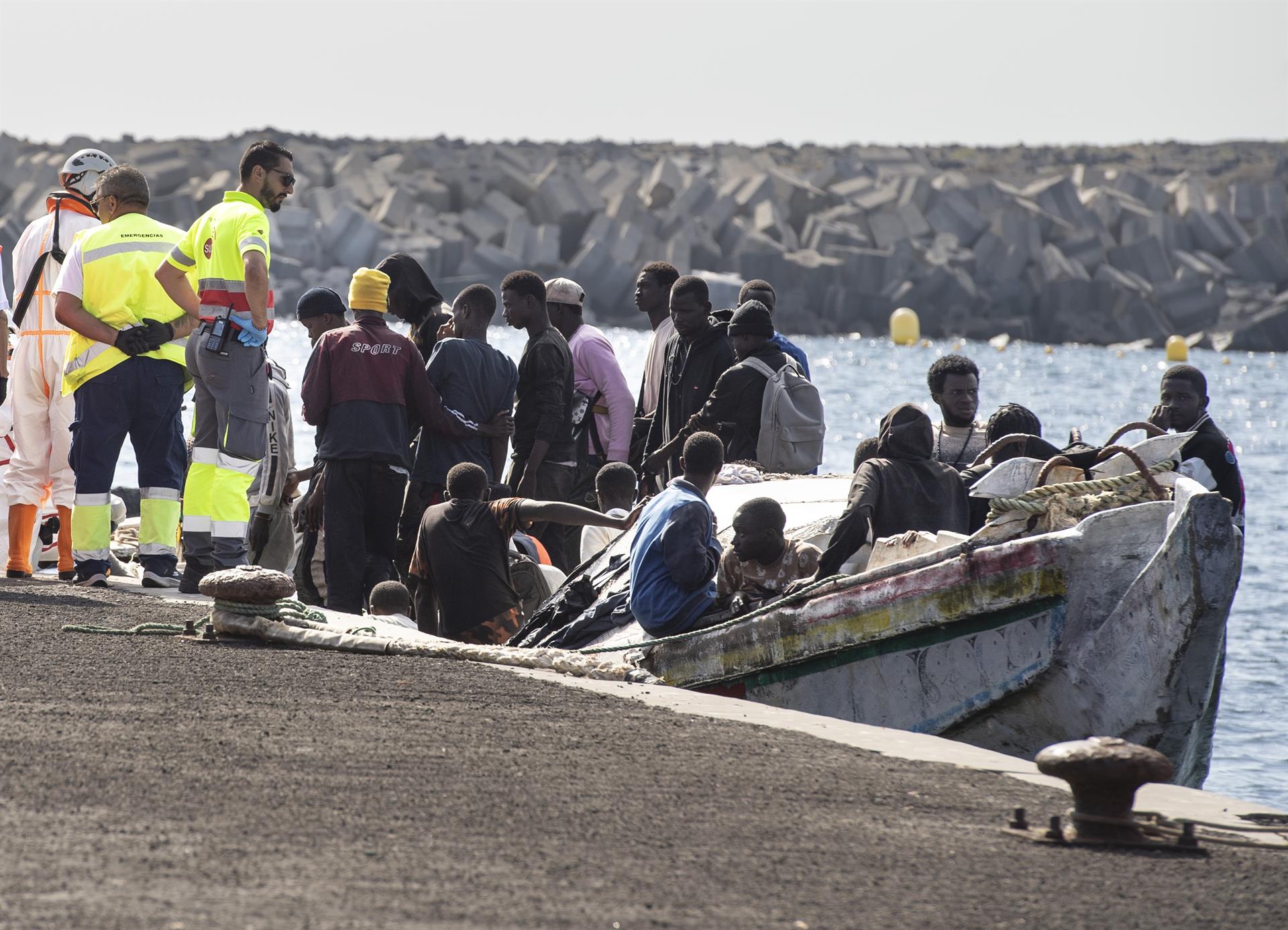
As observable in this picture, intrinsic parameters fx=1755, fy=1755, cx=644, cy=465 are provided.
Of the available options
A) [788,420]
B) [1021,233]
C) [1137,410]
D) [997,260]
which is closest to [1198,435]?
[788,420]

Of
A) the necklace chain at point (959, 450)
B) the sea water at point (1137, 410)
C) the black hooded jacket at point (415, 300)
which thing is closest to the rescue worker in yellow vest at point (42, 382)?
the black hooded jacket at point (415, 300)

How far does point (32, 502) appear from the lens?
9.02 meters

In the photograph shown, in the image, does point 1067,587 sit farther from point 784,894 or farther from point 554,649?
point 784,894

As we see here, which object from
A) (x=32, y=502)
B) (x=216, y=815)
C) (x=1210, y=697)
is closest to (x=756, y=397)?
(x=1210, y=697)

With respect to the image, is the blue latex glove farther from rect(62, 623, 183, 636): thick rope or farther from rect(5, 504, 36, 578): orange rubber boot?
rect(5, 504, 36, 578): orange rubber boot

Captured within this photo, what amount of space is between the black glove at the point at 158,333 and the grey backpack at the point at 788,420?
305 centimetres

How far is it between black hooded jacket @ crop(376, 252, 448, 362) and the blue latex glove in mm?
1740

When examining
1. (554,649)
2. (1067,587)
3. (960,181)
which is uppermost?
(960,181)

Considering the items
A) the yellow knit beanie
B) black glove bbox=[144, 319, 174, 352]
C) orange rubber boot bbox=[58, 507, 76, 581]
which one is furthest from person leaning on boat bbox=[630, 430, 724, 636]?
orange rubber boot bbox=[58, 507, 76, 581]

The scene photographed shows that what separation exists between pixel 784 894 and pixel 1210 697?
11.9ft

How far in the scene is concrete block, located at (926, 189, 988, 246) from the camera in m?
92.8

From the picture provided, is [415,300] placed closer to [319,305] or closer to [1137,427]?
[319,305]

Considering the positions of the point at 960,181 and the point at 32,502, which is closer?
the point at 32,502

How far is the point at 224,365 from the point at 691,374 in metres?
2.96
